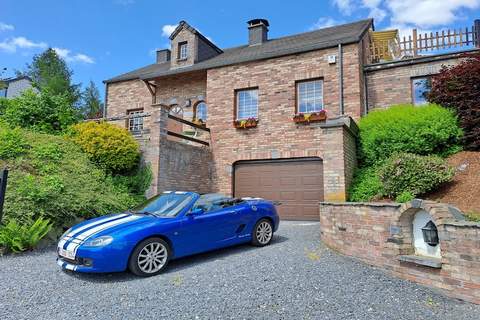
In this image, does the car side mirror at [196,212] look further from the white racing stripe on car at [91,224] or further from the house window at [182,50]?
the house window at [182,50]

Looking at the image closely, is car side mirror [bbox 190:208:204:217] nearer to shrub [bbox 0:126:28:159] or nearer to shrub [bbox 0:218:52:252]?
shrub [bbox 0:218:52:252]

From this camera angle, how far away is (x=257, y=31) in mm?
16359

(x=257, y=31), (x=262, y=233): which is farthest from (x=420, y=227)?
(x=257, y=31)

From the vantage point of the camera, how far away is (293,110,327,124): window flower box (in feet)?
36.8

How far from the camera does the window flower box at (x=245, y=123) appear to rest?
40.0ft

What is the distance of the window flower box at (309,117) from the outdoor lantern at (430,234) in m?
6.87

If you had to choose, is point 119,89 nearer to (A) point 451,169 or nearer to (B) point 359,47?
(B) point 359,47

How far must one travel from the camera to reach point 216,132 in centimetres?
1294

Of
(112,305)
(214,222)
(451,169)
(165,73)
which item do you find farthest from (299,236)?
(165,73)

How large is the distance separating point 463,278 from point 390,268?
1095mm

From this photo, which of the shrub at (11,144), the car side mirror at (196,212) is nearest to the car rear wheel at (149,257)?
the car side mirror at (196,212)

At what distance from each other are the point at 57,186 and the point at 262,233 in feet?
15.2

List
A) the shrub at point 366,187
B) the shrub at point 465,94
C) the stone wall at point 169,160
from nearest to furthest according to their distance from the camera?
1. the shrub at point 366,187
2. the shrub at point 465,94
3. the stone wall at point 169,160

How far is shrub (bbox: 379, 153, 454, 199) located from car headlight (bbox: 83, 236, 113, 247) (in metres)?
5.56
